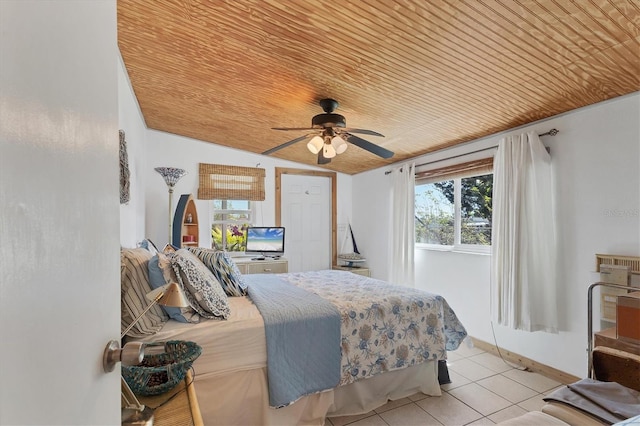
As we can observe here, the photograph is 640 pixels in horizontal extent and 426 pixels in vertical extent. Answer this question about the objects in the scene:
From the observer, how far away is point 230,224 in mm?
4586

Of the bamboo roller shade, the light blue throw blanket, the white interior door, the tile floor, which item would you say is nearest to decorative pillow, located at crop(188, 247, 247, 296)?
the light blue throw blanket

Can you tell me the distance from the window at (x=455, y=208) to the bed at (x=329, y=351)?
1.34m

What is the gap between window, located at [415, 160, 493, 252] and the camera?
341 centimetres

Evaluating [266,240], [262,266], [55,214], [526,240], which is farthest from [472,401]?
[266,240]

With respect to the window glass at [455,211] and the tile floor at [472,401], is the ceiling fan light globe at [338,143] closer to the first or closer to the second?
the window glass at [455,211]

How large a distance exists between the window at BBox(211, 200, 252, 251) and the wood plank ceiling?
5.52 ft

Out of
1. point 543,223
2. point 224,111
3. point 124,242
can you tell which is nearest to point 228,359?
point 124,242

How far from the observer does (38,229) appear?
0.42m

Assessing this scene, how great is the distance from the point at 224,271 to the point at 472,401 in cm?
209

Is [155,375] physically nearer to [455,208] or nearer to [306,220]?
[455,208]

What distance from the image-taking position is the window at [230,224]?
4512 millimetres

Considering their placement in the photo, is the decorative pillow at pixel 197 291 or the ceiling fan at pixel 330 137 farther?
the ceiling fan at pixel 330 137

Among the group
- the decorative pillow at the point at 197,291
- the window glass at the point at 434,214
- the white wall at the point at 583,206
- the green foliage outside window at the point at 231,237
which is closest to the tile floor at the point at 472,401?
the white wall at the point at 583,206

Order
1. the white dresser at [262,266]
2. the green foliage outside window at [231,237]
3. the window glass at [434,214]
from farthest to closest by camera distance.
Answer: the green foliage outside window at [231,237] < the white dresser at [262,266] < the window glass at [434,214]
